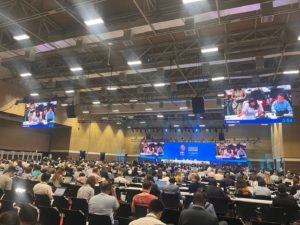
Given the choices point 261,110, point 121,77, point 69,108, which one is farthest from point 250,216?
point 69,108

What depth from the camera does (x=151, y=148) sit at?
34562 mm

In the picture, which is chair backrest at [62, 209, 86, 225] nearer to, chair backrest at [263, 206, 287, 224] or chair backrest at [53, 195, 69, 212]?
chair backrest at [53, 195, 69, 212]

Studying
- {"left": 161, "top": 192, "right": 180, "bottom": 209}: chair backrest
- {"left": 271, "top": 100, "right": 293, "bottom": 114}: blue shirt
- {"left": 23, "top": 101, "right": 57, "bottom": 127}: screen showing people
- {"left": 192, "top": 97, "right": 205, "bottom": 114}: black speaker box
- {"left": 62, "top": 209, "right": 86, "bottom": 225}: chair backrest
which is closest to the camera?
{"left": 62, "top": 209, "right": 86, "bottom": 225}: chair backrest

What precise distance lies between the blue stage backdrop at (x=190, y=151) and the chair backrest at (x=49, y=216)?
93.9ft

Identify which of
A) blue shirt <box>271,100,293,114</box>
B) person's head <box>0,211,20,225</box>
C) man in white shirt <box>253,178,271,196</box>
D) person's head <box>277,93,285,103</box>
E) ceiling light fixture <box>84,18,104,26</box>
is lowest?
man in white shirt <box>253,178,271,196</box>

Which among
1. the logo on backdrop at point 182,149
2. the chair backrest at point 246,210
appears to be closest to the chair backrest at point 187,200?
the chair backrest at point 246,210

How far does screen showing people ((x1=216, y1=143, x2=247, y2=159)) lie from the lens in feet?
97.8

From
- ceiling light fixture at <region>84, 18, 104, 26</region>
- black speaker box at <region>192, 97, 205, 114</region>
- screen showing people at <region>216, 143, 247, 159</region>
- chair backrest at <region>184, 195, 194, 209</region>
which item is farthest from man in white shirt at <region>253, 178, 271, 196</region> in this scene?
screen showing people at <region>216, 143, 247, 159</region>

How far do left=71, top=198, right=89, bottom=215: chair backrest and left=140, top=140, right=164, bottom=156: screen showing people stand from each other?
28.4 meters

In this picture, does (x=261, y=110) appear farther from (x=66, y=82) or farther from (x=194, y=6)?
(x=66, y=82)

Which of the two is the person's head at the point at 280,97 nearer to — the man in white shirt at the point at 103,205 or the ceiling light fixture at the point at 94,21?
the ceiling light fixture at the point at 94,21

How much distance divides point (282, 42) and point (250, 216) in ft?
23.4

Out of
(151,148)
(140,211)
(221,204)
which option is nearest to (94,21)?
(140,211)

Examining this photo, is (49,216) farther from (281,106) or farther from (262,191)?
(281,106)
